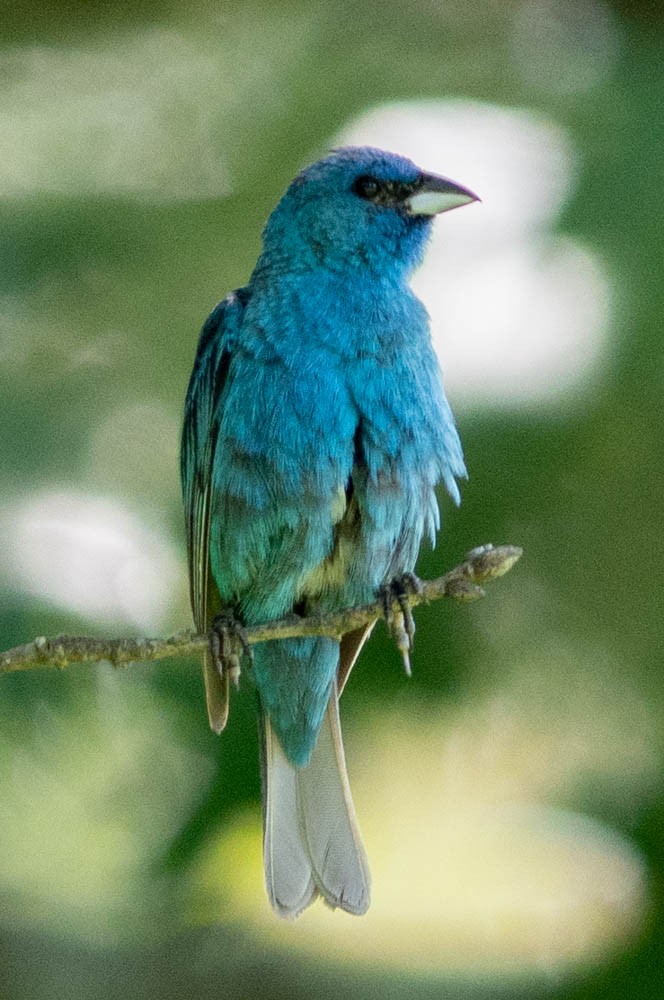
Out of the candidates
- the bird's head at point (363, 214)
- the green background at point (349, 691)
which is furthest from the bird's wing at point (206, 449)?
the green background at point (349, 691)

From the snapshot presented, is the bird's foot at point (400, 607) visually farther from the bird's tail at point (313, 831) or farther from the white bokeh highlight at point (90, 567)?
the white bokeh highlight at point (90, 567)

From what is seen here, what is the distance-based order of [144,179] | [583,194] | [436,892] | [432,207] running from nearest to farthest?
[432,207] < [436,892] < [583,194] < [144,179]

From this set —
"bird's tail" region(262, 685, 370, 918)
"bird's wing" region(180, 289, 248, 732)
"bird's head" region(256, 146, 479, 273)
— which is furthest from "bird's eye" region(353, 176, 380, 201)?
"bird's tail" region(262, 685, 370, 918)

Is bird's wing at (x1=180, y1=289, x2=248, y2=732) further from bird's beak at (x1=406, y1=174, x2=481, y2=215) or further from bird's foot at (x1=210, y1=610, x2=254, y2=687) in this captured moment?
bird's beak at (x1=406, y1=174, x2=481, y2=215)

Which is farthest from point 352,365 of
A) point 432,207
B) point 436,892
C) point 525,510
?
point 436,892

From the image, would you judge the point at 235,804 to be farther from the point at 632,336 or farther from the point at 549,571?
the point at 632,336

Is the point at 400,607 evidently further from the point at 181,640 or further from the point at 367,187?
the point at 367,187
